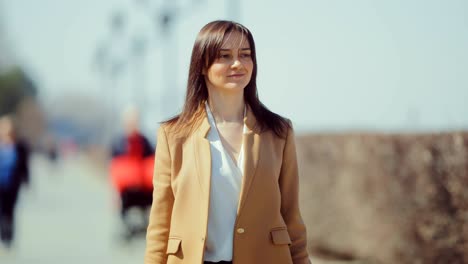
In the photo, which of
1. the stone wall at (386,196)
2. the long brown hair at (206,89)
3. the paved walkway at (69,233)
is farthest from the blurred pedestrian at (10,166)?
the long brown hair at (206,89)

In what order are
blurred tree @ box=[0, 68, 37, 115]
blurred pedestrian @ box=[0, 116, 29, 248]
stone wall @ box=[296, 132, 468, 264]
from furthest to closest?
blurred tree @ box=[0, 68, 37, 115], blurred pedestrian @ box=[0, 116, 29, 248], stone wall @ box=[296, 132, 468, 264]

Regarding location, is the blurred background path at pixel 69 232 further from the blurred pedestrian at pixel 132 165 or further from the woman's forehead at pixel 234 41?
the woman's forehead at pixel 234 41

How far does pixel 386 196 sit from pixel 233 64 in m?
6.02

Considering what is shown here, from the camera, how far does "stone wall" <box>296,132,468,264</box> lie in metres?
8.50

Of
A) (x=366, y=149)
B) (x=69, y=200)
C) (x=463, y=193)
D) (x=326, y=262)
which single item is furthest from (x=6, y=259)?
(x=69, y=200)

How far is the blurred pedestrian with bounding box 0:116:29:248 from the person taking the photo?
12711 mm

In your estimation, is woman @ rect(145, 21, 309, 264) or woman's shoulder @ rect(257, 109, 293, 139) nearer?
woman @ rect(145, 21, 309, 264)

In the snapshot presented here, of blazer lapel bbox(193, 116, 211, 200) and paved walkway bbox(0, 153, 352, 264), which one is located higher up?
blazer lapel bbox(193, 116, 211, 200)

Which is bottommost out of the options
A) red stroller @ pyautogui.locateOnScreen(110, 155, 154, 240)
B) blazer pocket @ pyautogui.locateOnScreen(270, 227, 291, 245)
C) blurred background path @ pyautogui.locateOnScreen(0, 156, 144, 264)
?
blurred background path @ pyautogui.locateOnScreen(0, 156, 144, 264)

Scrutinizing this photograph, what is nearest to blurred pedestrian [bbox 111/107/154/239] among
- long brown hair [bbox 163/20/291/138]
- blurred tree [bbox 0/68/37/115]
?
long brown hair [bbox 163/20/291/138]

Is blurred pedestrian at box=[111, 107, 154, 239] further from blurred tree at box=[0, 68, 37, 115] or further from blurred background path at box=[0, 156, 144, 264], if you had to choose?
blurred tree at box=[0, 68, 37, 115]

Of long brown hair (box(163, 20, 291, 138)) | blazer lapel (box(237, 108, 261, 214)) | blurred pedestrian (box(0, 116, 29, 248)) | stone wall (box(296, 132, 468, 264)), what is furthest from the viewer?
blurred pedestrian (box(0, 116, 29, 248))

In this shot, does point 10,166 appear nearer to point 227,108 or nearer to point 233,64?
point 227,108

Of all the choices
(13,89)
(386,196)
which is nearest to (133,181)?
(386,196)
